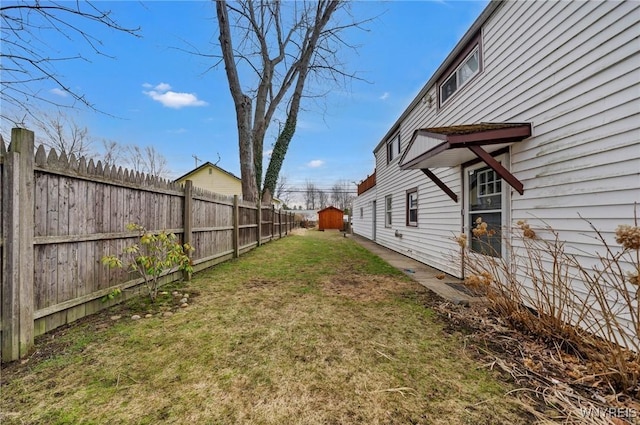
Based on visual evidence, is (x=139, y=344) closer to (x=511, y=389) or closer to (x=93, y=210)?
(x=93, y=210)

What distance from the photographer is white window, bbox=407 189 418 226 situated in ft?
25.7

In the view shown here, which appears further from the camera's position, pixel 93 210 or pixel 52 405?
pixel 93 210

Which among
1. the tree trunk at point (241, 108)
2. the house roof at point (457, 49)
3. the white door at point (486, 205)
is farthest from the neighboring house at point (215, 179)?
the white door at point (486, 205)

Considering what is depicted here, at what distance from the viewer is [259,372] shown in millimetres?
2098

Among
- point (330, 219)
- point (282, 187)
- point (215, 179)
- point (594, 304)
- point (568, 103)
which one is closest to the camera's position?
point (594, 304)

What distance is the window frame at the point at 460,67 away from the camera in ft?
15.2

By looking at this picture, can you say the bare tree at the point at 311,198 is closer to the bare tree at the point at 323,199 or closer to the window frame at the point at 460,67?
the bare tree at the point at 323,199

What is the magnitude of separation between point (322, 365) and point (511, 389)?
1.38 meters

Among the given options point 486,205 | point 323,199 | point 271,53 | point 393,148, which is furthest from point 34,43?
point 323,199

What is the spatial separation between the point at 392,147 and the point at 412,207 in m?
3.14

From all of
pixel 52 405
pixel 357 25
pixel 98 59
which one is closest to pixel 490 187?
pixel 52 405

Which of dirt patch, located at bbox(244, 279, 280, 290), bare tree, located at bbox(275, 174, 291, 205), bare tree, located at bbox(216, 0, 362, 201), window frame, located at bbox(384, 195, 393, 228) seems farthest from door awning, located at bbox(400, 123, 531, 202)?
bare tree, located at bbox(275, 174, 291, 205)

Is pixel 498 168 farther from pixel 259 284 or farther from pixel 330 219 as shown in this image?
pixel 330 219

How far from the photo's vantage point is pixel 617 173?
2416 mm
